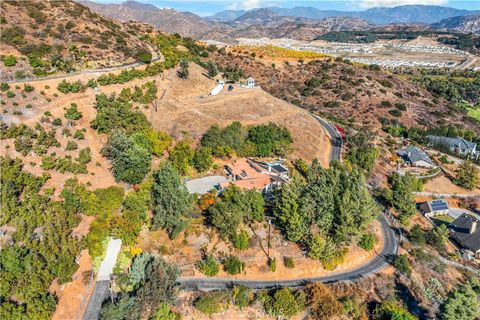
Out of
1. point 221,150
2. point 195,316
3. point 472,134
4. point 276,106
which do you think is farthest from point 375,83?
point 195,316

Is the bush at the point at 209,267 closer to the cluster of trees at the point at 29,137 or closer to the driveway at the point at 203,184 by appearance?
the driveway at the point at 203,184

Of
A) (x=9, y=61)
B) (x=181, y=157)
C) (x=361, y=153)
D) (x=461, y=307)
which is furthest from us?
(x=361, y=153)

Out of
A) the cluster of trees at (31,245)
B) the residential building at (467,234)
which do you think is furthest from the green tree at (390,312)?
the cluster of trees at (31,245)

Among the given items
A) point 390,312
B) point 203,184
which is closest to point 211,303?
point 390,312

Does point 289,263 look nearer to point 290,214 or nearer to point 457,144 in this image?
point 290,214

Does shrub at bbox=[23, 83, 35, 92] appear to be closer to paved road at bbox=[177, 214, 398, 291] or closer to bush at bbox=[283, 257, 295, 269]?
paved road at bbox=[177, 214, 398, 291]

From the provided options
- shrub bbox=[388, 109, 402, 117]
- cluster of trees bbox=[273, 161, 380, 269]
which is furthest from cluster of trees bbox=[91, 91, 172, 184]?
shrub bbox=[388, 109, 402, 117]

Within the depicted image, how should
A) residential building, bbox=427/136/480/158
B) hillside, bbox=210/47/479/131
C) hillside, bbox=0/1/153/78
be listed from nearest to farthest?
hillside, bbox=0/1/153/78, residential building, bbox=427/136/480/158, hillside, bbox=210/47/479/131
